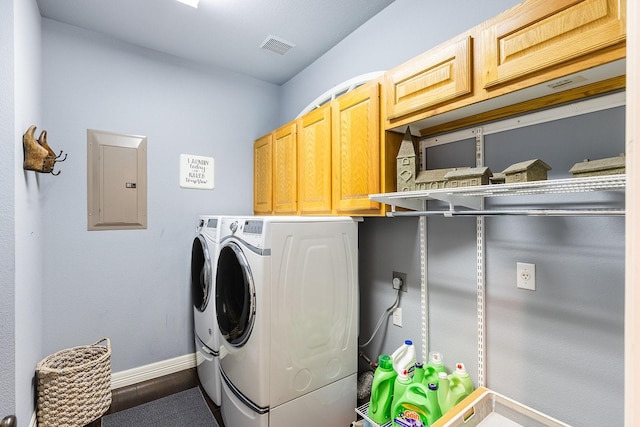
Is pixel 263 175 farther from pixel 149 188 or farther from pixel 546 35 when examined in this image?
pixel 546 35

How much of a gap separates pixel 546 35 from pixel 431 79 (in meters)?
0.44

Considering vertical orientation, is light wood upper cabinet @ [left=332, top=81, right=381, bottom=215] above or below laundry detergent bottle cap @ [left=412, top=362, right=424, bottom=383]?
above

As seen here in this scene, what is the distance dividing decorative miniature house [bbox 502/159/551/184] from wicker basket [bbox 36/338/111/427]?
2353mm

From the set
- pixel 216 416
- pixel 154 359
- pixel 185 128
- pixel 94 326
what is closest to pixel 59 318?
pixel 94 326

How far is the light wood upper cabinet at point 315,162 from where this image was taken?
199 cm

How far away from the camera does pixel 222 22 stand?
2.19 metres

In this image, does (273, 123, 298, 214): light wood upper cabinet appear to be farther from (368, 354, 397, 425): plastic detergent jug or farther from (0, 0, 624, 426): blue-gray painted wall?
(368, 354, 397, 425): plastic detergent jug

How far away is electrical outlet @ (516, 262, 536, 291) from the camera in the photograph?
1.32m

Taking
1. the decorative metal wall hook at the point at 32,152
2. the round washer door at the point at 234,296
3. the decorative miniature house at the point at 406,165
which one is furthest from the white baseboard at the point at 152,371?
the decorative miniature house at the point at 406,165

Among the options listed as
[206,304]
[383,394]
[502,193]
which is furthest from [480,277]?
[206,304]

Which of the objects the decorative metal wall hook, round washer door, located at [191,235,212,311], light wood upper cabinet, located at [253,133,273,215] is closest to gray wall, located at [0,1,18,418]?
the decorative metal wall hook

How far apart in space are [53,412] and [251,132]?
97.8 inches

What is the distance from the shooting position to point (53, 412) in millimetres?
1629

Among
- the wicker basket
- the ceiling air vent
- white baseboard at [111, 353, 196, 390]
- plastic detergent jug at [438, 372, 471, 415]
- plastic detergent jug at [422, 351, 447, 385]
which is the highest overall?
the ceiling air vent
